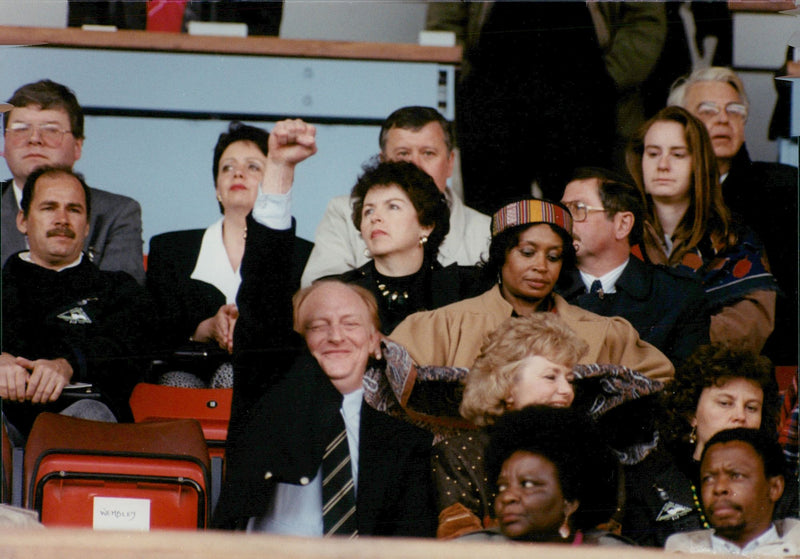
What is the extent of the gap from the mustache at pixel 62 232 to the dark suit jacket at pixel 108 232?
5 cm

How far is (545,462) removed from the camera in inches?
132

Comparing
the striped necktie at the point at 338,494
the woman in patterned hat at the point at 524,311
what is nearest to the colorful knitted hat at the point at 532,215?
the woman in patterned hat at the point at 524,311

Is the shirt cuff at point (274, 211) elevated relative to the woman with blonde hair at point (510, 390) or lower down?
elevated

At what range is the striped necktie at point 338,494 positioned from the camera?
3545 millimetres

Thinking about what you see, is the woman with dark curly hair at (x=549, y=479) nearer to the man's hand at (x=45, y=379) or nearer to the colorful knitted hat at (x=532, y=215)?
the colorful knitted hat at (x=532, y=215)

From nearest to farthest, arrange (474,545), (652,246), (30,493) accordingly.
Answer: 1. (474,545)
2. (30,493)
3. (652,246)

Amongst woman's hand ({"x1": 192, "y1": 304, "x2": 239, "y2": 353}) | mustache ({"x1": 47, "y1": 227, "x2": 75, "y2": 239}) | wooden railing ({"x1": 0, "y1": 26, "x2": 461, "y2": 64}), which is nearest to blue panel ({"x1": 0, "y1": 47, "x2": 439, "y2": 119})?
wooden railing ({"x1": 0, "y1": 26, "x2": 461, "y2": 64})

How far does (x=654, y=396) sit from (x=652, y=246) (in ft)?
1.57

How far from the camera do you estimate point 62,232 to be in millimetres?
3809

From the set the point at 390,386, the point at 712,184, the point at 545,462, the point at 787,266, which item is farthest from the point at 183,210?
the point at 787,266

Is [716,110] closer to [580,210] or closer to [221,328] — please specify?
[580,210]

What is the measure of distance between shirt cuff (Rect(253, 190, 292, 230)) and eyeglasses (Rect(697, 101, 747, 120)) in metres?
1.30

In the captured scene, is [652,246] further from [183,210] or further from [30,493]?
[30,493]

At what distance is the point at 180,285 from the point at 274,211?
0.43 m
